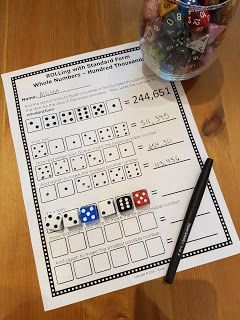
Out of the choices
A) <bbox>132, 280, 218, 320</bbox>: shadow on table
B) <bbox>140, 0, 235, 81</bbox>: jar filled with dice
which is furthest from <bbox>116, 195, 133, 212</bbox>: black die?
<bbox>140, 0, 235, 81</bbox>: jar filled with dice

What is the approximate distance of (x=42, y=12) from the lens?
69 cm

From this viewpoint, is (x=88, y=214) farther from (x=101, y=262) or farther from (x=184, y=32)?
(x=184, y=32)

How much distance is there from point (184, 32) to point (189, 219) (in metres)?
0.27

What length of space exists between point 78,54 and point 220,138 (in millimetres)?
279

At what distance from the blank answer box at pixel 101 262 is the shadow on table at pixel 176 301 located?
6 cm

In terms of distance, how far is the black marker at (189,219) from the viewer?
56 centimetres

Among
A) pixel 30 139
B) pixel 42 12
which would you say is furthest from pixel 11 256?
pixel 42 12

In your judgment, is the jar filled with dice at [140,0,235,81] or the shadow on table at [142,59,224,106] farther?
the shadow on table at [142,59,224,106]

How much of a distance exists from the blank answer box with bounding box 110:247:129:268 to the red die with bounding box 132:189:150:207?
70 mm

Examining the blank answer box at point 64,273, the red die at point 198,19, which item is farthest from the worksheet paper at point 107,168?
the red die at point 198,19

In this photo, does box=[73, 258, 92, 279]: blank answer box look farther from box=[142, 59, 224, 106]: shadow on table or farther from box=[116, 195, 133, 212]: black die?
box=[142, 59, 224, 106]: shadow on table

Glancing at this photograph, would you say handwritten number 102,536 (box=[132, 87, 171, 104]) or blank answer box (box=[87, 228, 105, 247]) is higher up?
handwritten number 102,536 (box=[132, 87, 171, 104])

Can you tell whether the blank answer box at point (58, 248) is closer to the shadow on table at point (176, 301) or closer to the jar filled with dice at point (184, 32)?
the shadow on table at point (176, 301)

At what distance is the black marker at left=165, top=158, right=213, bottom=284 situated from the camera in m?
0.56
